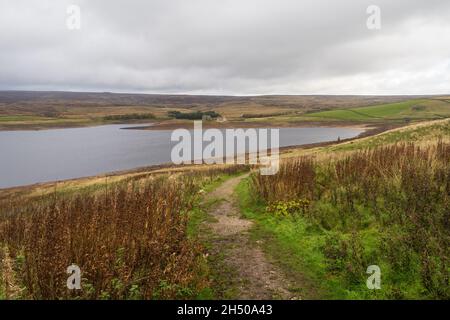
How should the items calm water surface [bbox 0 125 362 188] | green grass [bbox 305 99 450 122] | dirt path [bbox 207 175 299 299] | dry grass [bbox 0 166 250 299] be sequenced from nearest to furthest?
1. dry grass [bbox 0 166 250 299]
2. dirt path [bbox 207 175 299 299]
3. calm water surface [bbox 0 125 362 188]
4. green grass [bbox 305 99 450 122]

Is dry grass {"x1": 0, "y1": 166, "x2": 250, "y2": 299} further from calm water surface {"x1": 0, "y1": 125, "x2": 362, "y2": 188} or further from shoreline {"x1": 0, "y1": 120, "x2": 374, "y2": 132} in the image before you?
shoreline {"x1": 0, "y1": 120, "x2": 374, "y2": 132}

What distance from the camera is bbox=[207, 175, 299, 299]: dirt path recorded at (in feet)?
20.0

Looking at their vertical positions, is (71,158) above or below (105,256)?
below

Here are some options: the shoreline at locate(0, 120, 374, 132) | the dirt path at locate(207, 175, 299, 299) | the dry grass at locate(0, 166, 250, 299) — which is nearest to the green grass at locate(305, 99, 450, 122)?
the shoreline at locate(0, 120, 374, 132)

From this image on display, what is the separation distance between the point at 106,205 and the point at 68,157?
59842mm


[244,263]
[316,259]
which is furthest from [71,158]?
[316,259]

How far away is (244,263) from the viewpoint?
7.42m

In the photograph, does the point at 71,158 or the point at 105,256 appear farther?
the point at 71,158

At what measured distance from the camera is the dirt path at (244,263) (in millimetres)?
6109

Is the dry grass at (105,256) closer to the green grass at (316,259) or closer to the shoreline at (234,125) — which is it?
the green grass at (316,259)

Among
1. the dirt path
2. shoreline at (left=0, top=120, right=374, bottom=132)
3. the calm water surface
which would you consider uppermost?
shoreline at (left=0, top=120, right=374, bottom=132)

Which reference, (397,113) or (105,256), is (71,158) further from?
(397,113)

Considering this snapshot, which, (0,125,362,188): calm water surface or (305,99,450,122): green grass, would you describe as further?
(305,99,450,122): green grass
